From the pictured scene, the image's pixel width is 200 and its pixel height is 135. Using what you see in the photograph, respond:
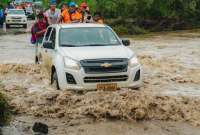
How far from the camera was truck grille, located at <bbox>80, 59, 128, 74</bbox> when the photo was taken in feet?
40.2

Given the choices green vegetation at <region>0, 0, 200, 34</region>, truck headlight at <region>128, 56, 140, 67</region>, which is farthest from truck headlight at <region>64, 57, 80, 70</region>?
green vegetation at <region>0, 0, 200, 34</region>

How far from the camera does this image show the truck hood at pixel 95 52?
12469mm

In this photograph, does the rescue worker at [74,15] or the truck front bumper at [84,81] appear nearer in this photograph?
the truck front bumper at [84,81]

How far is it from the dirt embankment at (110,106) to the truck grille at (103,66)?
0.53m

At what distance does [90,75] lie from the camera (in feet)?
40.2

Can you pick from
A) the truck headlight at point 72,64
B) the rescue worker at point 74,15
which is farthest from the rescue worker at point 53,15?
the truck headlight at point 72,64

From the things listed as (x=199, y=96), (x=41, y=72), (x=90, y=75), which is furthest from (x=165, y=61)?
(x=90, y=75)

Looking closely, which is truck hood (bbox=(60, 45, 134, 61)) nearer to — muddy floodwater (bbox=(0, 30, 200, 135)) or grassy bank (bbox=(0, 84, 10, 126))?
muddy floodwater (bbox=(0, 30, 200, 135))

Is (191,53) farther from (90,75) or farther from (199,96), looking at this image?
(90,75)

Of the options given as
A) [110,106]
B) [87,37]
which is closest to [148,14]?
[87,37]

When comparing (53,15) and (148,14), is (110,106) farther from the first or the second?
(148,14)

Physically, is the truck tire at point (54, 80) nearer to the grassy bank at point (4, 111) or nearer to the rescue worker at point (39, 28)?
the grassy bank at point (4, 111)

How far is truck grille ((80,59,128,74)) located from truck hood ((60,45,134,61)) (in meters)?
0.13

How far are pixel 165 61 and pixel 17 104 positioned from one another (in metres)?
10.4
